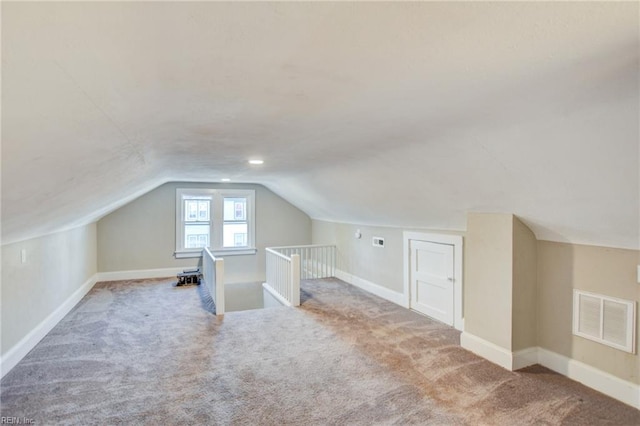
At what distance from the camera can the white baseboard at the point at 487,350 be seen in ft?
10.5

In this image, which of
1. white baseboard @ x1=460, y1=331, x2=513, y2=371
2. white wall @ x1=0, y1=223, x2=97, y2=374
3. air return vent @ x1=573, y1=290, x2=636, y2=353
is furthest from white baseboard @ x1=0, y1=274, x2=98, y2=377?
air return vent @ x1=573, y1=290, x2=636, y2=353

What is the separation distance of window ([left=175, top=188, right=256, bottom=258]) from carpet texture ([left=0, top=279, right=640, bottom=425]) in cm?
310

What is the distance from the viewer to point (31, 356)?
3.47m

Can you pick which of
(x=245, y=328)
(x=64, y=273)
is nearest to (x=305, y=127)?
(x=245, y=328)

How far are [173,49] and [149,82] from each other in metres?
0.33

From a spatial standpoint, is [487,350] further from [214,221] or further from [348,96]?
[214,221]

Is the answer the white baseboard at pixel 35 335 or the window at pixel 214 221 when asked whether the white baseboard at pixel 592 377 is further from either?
the window at pixel 214 221

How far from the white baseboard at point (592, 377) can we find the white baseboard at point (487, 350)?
0.39 m

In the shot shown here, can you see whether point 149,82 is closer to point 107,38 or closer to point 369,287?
point 107,38

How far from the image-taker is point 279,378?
302 cm

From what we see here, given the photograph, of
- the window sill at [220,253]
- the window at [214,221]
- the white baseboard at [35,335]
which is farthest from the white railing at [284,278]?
the white baseboard at [35,335]

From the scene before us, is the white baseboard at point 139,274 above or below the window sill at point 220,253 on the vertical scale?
below

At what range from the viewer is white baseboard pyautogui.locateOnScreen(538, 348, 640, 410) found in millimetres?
2654

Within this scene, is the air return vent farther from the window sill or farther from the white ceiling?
the window sill
